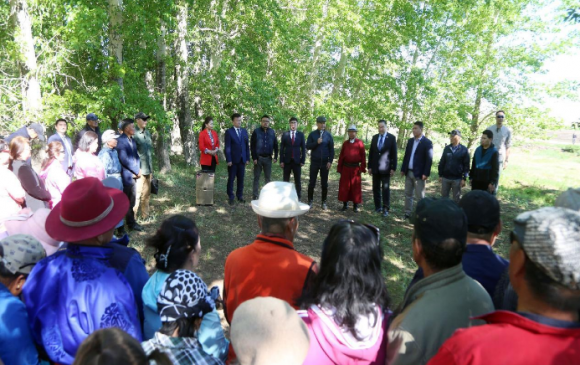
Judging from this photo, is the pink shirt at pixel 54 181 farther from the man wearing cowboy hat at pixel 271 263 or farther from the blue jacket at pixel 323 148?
the blue jacket at pixel 323 148

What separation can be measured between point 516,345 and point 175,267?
5.84ft

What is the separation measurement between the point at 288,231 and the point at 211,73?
10.2 m

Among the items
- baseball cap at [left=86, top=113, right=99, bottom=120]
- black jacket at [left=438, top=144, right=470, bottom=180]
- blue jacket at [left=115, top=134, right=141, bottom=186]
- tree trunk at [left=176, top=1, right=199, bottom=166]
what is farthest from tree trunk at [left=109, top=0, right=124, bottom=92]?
black jacket at [left=438, top=144, right=470, bottom=180]

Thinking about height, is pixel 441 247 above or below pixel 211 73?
below

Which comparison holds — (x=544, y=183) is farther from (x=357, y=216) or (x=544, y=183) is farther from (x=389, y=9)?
(x=357, y=216)

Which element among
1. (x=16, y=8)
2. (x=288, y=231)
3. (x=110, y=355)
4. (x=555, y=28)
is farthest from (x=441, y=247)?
(x=555, y=28)

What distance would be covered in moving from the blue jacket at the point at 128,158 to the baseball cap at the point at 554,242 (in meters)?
6.15

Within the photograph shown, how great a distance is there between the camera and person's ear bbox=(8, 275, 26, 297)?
1.98 m

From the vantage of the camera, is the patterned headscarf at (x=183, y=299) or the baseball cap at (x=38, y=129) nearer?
the patterned headscarf at (x=183, y=299)

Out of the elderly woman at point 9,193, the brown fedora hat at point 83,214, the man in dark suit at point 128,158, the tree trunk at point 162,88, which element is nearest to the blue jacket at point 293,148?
the man in dark suit at point 128,158

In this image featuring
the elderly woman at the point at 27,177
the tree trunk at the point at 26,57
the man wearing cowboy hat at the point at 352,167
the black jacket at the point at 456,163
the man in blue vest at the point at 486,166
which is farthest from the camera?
the man wearing cowboy hat at the point at 352,167

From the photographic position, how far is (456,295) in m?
1.71

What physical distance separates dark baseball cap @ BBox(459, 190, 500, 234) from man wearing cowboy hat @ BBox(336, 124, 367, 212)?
19.3 feet

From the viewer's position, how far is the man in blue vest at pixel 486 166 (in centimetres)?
711
